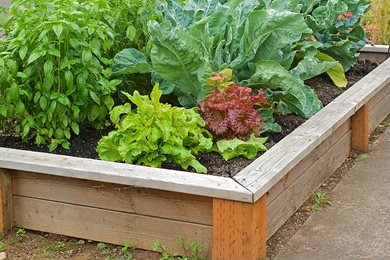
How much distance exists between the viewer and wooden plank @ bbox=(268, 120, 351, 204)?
14.5 ft

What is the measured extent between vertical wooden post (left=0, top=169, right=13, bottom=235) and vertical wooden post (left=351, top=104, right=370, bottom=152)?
2763 mm

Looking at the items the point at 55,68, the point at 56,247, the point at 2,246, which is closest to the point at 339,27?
the point at 55,68

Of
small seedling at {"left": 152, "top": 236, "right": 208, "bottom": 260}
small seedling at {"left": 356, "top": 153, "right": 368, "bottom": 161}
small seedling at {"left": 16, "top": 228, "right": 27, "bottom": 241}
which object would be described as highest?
small seedling at {"left": 152, "top": 236, "right": 208, "bottom": 260}

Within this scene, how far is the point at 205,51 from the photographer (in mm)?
4871

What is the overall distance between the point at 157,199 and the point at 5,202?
94cm

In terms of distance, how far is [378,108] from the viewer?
6777 mm

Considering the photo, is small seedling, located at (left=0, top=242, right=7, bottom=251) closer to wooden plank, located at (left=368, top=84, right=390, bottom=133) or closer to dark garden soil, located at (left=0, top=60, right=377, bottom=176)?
dark garden soil, located at (left=0, top=60, right=377, bottom=176)

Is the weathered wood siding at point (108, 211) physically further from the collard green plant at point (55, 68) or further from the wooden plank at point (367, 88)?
the wooden plank at point (367, 88)

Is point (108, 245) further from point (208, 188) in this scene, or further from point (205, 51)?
point (205, 51)

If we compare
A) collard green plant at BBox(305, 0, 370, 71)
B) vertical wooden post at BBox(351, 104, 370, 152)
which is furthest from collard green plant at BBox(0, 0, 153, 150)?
collard green plant at BBox(305, 0, 370, 71)

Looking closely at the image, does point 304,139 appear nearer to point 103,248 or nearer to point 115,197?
point 115,197

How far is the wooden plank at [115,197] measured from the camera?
13.5 ft

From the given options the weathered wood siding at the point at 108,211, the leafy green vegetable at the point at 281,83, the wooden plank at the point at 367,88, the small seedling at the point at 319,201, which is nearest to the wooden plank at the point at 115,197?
the weathered wood siding at the point at 108,211

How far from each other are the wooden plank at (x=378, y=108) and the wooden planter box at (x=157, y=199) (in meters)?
1.67
